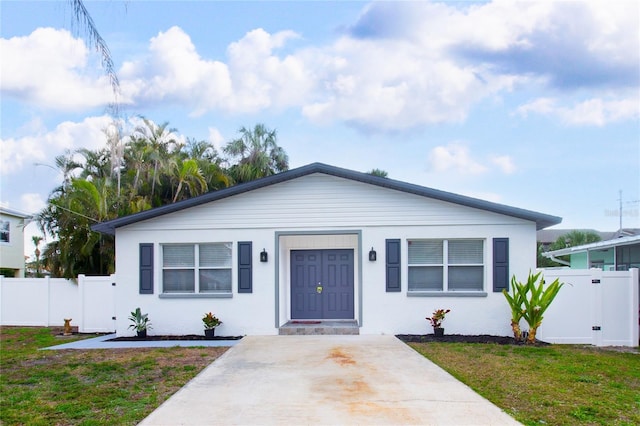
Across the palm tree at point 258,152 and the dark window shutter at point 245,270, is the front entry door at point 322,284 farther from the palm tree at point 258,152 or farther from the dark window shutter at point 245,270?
the palm tree at point 258,152

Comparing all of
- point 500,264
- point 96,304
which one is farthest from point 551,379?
point 96,304

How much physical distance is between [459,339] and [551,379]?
369 cm

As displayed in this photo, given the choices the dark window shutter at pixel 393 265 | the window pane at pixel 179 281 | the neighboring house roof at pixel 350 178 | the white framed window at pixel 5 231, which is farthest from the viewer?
the white framed window at pixel 5 231

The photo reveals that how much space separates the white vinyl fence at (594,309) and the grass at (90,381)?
7.19 m

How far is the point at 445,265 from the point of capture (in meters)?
12.0

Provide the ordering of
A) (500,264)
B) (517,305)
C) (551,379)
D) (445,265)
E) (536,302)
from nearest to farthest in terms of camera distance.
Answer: (551,379), (536,302), (517,305), (500,264), (445,265)

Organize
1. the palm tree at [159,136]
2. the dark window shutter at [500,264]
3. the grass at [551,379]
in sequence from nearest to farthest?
the grass at [551,379] < the dark window shutter at [500,264] < the palm tree at [159,136]

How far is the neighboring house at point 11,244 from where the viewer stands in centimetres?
2419

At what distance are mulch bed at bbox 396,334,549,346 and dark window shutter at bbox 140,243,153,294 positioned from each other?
5.99 m

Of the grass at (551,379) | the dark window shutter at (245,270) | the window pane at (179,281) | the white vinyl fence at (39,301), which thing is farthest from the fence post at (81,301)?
the grass at (551,379)

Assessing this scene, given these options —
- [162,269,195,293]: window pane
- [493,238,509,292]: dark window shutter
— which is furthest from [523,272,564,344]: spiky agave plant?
[162,269,195,293]: window pane

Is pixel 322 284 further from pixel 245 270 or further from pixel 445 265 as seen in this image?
pixel 445 265

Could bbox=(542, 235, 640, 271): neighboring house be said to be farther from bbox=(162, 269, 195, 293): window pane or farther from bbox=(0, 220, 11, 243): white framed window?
bbox=(0, 220, 11, 243): white framed window

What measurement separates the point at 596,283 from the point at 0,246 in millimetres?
24343
